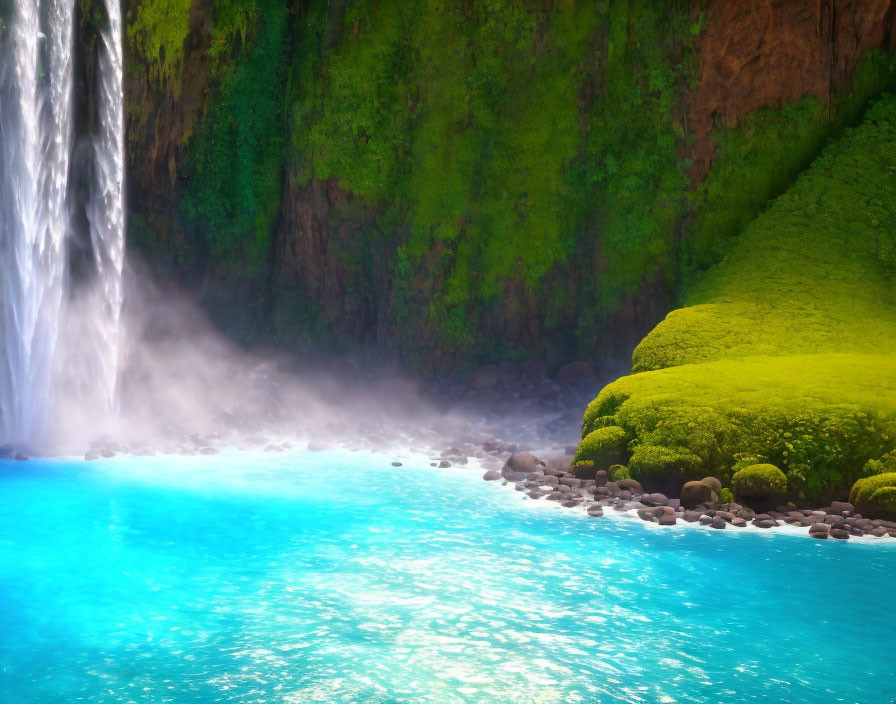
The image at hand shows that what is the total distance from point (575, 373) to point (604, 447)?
11532 millimetres

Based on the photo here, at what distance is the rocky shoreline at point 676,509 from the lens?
20.0 metres

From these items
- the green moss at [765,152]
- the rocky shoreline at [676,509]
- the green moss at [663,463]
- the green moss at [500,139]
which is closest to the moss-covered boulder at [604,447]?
the rocky shoreline at [676,509]

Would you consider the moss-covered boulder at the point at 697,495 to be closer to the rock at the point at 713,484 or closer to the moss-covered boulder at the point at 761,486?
the rock at the point at 713,484

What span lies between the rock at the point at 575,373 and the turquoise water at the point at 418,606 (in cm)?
1221

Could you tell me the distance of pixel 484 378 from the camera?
37.2 metres

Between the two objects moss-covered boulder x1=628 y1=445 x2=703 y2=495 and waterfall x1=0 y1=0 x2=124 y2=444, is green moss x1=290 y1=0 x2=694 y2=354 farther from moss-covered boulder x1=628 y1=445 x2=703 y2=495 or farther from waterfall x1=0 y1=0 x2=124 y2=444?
moss-covered boulder x1=628 y1=445 x2=703 y2=495

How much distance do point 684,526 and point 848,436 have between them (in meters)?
4.58

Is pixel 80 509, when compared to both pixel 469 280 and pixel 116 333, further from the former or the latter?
pixel 469 280

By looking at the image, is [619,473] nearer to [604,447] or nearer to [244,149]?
[604,447]

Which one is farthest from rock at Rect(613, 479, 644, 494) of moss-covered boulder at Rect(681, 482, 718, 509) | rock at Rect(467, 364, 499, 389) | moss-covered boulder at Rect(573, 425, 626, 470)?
rock at Rect(467, 364, 499, 389)

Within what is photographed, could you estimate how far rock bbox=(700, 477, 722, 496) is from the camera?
22.0 metres

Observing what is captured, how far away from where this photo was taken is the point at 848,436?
2197 centimetres

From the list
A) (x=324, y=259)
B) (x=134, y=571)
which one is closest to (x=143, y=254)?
(x=324, y=259)

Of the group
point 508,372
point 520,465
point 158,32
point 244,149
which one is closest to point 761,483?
point 520,465
